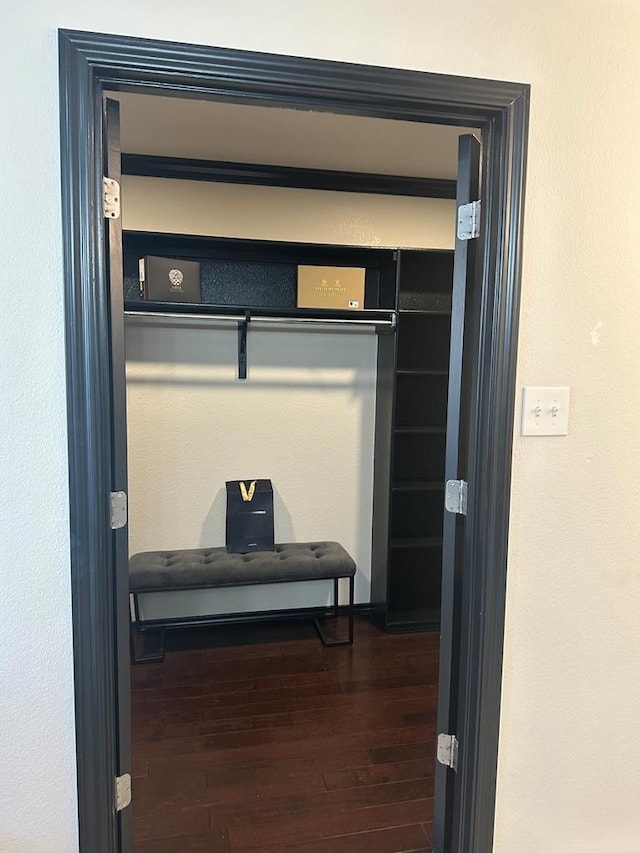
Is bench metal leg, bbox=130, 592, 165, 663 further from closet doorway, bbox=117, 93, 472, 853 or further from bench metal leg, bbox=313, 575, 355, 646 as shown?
bench metal leg, bbox=313, 575, 355, 646

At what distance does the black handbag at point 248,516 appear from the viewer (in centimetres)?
311

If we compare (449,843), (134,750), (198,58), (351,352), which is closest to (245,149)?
(351,352)

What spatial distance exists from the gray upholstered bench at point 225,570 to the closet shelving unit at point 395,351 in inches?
13.0

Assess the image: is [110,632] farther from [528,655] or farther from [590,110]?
[590,110]

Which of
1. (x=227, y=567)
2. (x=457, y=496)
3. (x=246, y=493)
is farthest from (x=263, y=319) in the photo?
(x=457, y=496)

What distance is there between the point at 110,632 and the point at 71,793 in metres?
0.42

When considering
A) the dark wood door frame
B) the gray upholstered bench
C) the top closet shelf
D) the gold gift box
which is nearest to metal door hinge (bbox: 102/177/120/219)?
the dark wood door frame

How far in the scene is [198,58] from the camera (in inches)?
52.6

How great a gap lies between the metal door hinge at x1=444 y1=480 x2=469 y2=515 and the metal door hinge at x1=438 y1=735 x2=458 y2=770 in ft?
2.16

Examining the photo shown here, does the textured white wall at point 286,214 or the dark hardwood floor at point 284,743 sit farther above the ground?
the textured white wall at point 286,214

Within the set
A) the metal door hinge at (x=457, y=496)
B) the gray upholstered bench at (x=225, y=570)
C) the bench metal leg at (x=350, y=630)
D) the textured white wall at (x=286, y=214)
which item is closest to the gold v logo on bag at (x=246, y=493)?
the gray upholstered bench at (x=225, y=570)

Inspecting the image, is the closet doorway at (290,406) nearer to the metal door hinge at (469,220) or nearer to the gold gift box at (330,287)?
the gold gift box at (330,287)

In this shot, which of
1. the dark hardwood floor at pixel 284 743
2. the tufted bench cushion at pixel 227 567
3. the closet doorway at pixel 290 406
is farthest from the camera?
the tufted bench cushion at pixel 227 567

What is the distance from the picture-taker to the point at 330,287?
2.95 m
